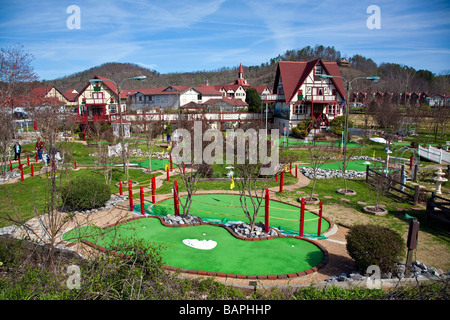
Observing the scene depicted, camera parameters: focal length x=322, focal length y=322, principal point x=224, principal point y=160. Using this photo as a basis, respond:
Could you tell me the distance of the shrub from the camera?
8.38 m

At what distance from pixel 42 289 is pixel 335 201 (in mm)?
Result: 13478

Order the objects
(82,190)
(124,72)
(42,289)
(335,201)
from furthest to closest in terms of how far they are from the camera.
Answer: (124,72)
(335,201)
(82,190)
(42,289)

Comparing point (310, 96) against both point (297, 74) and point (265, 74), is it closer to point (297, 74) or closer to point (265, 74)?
point (297, 74)

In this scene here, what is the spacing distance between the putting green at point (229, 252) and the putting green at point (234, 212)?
62.6 inches

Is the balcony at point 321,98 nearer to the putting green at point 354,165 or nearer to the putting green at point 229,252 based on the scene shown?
the putting green at point 354,165

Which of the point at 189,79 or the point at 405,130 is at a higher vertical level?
the point at 189,79

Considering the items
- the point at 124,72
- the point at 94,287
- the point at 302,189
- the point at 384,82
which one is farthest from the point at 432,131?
the point at 124,72

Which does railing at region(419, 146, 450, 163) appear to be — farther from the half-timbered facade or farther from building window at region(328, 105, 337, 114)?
building window at region(328, 105, 337, 114)

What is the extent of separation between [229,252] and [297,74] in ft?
138

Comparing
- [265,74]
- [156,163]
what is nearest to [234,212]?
[156,163]

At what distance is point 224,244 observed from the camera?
35.1 ft

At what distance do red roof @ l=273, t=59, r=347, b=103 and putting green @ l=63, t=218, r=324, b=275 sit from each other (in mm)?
35922
